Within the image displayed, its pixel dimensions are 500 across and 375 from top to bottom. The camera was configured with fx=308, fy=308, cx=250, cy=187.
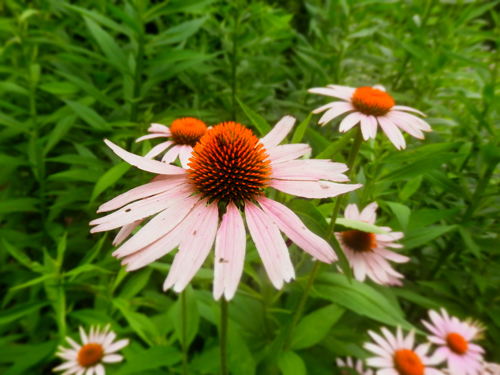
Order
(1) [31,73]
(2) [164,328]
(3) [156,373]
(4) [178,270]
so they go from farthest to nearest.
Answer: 1. (1) [31,73]
2. (2) [164,328]
3. (3) [156,373]
4. (4) [178,270]

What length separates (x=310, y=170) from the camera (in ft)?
1.96

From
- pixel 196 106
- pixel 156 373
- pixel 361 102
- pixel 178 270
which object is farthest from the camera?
pixel 196 106

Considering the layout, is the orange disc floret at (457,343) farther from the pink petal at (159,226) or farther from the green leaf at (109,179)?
the green leaf at (109,179)

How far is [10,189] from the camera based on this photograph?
1412 millimetres

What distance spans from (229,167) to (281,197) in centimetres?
14

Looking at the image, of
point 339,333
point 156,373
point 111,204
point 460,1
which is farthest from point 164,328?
point 460,1

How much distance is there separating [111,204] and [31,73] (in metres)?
1.20

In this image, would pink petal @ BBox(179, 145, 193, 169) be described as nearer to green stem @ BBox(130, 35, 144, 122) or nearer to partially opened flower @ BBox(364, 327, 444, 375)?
green stem @ BBox(130, 35, 144, 122)

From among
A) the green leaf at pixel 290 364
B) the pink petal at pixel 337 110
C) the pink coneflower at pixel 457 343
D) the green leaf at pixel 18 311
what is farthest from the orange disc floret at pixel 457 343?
the green leaf at pixel 18 311

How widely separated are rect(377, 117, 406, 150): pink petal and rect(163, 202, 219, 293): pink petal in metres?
0.44

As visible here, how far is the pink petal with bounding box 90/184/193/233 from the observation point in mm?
528

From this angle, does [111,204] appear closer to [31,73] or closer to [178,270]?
[178,270]

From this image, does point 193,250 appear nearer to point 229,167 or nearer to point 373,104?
point 229,167

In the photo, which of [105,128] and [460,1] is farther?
[460,1]
